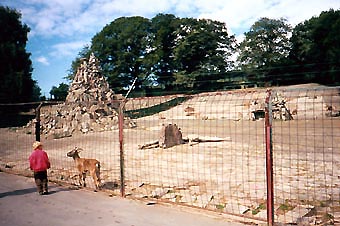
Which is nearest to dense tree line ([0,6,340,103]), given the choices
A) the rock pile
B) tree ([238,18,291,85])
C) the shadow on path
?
tree ([238,18,291,85])

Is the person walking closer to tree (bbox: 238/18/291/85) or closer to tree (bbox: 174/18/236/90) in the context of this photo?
tree (bbox: 174/18/236/90)

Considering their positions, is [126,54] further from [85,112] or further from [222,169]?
[222,169]

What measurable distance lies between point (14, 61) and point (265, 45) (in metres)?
40.5

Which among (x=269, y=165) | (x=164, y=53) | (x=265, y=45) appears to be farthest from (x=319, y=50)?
(x=269, y=165)

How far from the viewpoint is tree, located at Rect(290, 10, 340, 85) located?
150 ft

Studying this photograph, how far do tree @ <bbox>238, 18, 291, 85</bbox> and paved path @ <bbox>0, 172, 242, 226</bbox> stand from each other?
49.7 metres

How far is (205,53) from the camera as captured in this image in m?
54.0

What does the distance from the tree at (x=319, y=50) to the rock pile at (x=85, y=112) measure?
30913 mm

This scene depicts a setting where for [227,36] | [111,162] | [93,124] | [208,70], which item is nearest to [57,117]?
[93,124]

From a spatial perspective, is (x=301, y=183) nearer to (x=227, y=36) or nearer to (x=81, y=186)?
(x=81, y=186)

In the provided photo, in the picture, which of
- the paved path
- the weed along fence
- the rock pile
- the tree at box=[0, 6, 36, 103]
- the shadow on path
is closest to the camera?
the paved path

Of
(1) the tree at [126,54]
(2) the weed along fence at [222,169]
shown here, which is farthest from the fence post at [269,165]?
(1) the tree at [126,54]

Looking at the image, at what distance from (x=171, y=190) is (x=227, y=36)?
2050 inches

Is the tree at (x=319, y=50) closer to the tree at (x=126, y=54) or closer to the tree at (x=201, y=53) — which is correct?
the tree at (x=201, y=53)
